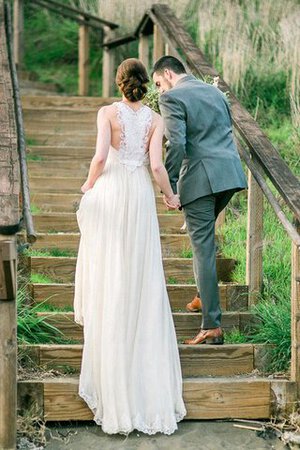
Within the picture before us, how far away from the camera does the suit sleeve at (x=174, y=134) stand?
4.93 meters

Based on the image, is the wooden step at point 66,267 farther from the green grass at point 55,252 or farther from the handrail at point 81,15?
the handrail at point 81,15

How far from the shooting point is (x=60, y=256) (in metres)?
6.15

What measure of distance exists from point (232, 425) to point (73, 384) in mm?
831

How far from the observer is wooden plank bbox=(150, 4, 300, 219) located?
16.4 ft

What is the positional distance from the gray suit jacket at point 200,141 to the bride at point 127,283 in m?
0.19

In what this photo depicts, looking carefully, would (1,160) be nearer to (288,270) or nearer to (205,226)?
(205,226)

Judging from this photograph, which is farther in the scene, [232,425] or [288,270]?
[288,270]

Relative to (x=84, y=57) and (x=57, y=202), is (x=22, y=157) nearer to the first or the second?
(x=57, y=202)

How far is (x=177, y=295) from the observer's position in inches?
222

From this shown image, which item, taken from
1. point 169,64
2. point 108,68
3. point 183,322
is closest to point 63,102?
point 108,68

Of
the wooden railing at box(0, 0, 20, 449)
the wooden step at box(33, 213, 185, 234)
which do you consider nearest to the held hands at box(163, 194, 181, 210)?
the wooden railing at box(0, 0, 20, 449)

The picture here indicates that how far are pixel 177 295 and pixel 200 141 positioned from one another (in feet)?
3.30

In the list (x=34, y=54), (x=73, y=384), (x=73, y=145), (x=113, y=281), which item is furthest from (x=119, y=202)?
(x=34, y=54)

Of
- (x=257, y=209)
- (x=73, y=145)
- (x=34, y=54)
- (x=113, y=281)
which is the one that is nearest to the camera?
(x=113, y=281)
